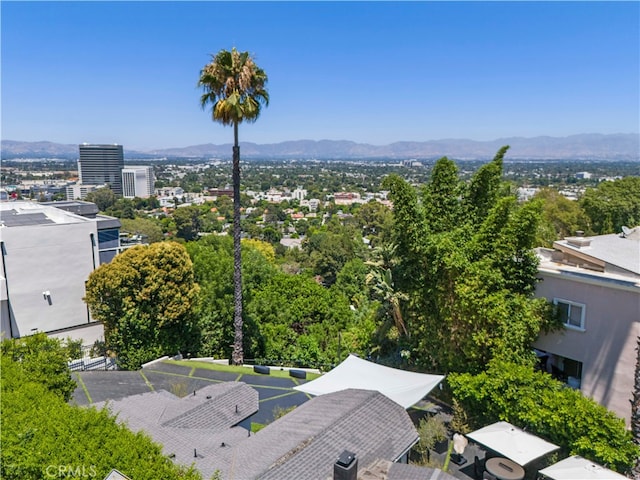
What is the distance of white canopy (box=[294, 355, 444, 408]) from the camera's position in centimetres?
1479

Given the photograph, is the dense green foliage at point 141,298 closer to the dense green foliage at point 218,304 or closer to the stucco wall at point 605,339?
the dense green foliage at point 218,304

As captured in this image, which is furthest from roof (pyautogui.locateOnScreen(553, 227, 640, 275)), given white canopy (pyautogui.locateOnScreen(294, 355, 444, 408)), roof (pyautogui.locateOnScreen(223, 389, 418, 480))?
roof (pyautogui.locateOnScreen(223, 389, 418, 480))

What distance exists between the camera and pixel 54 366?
13320 mm

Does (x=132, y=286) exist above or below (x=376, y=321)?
above

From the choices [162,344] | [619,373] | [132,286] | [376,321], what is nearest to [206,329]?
[162,344]

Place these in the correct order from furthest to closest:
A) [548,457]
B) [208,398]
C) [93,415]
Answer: [208,398] → [548,457] → [93,415]

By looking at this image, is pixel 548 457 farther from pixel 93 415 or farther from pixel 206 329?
pixel 206 329

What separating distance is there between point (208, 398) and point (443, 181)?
11485 millimetres

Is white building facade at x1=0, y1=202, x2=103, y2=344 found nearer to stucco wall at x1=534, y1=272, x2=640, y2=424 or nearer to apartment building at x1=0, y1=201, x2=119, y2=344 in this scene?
apartment building at x1=0, y1=201, x2=119, y2=344

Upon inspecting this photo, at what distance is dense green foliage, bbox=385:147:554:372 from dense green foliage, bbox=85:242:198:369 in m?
10.9

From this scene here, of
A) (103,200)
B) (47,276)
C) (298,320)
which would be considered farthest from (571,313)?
(103,200)

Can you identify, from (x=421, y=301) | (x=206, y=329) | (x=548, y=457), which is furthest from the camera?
(x=206, y=329)

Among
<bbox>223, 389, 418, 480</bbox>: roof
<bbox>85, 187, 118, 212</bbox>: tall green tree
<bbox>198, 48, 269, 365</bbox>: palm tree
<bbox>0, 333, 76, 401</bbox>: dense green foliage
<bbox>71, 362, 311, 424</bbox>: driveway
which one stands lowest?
<bbox>85, 187, 118, 212</bbox>: tall green tree

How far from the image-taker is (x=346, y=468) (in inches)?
379
